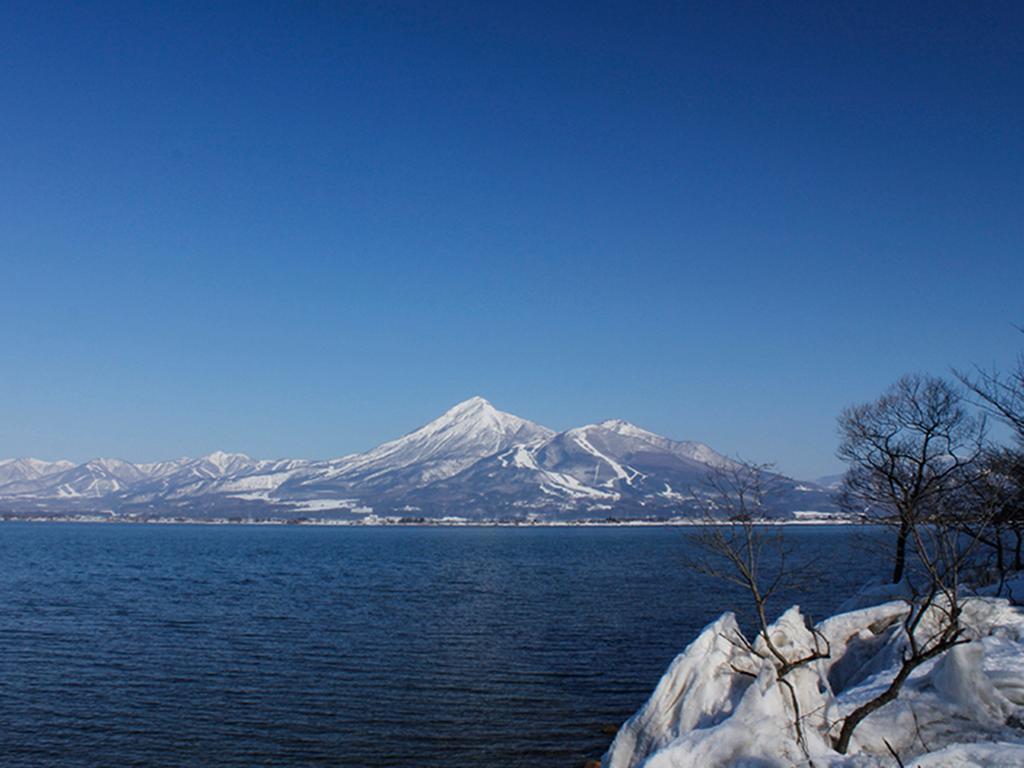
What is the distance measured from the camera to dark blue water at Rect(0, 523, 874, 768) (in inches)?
753

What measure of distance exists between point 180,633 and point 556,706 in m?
20.2

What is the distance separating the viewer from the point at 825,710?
535 inches

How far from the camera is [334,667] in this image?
27.5m

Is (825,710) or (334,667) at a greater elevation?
(825,710)

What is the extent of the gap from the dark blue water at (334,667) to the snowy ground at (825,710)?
4168 millimetres

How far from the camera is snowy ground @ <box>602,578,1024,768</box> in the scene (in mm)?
11180

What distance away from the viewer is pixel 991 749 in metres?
10.0

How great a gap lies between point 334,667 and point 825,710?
18756 millimetres

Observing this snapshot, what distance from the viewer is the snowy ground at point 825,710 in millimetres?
11180

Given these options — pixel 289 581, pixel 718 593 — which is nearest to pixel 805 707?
pixel 718 593

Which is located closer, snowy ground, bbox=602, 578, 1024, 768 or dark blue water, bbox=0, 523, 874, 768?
snowy ground, bbox=602, 578, 1024, 768

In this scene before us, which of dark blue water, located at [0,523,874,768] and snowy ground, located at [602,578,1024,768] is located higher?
snowy ground, located at [602,578,1024,768]

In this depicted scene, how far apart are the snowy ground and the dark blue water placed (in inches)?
164

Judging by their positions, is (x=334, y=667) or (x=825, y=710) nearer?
(x=825, y=710)
